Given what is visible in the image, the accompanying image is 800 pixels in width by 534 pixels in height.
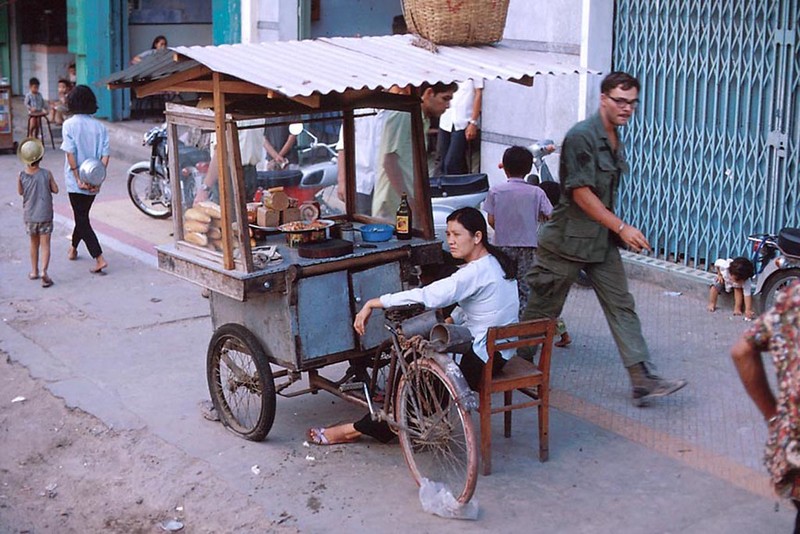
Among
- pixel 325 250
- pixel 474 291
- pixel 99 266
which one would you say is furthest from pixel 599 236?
pixel 99 266

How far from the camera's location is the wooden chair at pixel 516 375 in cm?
543

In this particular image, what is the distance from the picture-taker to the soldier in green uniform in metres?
6.27

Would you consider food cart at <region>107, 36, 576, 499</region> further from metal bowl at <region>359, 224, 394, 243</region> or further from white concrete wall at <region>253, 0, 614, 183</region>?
white concrete wall at <region>253, 0, 614, 183</region>

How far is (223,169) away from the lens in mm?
5793

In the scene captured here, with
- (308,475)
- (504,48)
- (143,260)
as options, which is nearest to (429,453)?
(308,475)

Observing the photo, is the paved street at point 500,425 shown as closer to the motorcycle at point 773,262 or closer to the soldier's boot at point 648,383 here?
the soldier's boot at point 648,383

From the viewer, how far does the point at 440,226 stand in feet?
28.0

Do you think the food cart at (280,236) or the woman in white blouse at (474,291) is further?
the food cart at (280,236)

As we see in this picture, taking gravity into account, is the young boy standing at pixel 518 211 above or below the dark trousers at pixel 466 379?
above

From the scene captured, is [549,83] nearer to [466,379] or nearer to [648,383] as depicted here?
[648,383]

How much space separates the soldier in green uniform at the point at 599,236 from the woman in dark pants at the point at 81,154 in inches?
193

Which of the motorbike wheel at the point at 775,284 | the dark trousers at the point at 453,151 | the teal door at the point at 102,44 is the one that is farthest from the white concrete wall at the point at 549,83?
the teal door at the point at 102,44

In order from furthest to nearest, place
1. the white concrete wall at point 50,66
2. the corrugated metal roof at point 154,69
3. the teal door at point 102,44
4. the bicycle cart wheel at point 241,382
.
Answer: the white concrete wall at point 50,66 < the teal door at point 102,44 < the bicycle cart wheel at point 241,382 < the corrugated metal roof at point 154,69

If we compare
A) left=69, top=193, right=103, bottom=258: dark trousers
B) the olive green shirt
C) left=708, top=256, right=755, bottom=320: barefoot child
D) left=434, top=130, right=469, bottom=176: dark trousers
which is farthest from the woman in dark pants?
left=708, top=256, right=755, bottom=320: barefoot child
